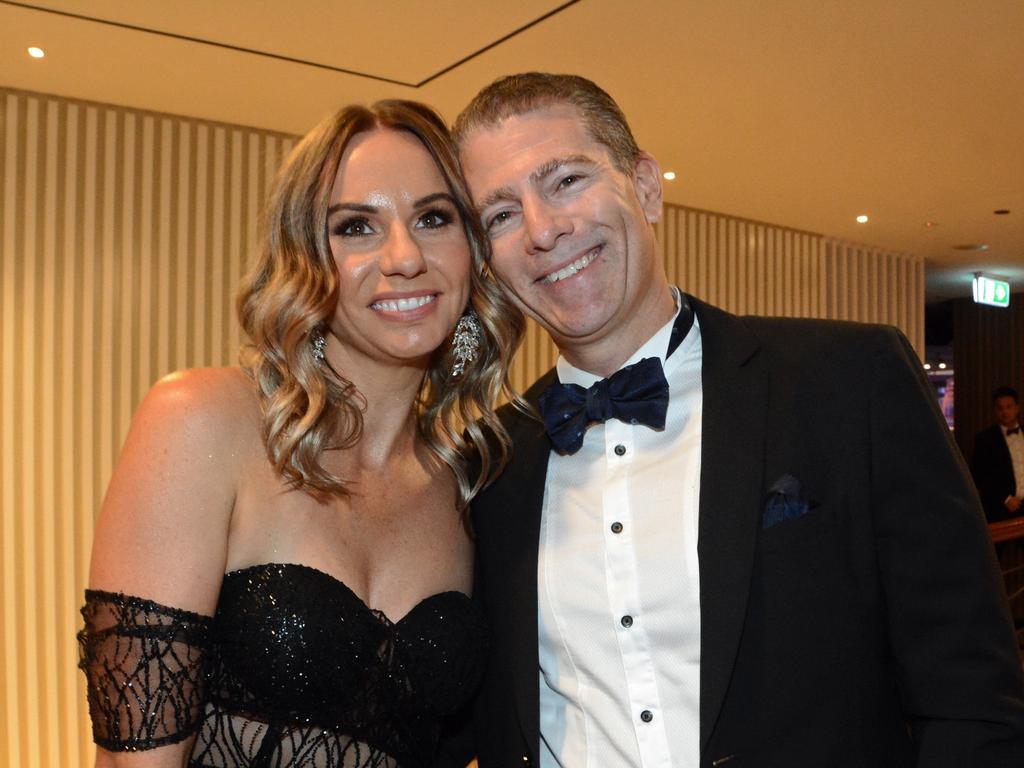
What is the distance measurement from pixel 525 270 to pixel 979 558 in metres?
1.09

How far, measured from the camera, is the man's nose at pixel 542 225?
2.19 meters

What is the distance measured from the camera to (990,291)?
502 inches

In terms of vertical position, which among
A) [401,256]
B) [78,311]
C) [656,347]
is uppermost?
[78,311]

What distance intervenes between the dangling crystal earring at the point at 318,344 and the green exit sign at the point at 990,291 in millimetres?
11846

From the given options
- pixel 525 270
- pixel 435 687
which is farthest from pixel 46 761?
pixel 525 270

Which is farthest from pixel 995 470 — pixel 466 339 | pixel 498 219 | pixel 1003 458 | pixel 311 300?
pixel 311 300

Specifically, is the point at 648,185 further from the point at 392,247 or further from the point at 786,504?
the point at 786,504

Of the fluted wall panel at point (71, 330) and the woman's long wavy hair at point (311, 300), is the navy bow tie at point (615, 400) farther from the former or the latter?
the fluted wall panel at point (71, 330)

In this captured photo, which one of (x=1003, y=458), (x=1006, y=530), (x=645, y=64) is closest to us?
(x=1006, y=530)

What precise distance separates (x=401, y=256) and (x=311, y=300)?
0.23m

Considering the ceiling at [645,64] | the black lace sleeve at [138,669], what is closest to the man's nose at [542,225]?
the black lace sleeve at [138,669]

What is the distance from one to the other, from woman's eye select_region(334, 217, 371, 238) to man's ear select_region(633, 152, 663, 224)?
2.05 feet

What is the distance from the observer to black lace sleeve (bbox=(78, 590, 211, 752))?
1935 mm

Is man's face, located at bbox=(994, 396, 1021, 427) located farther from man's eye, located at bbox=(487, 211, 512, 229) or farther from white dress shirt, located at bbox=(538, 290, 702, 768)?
man's eye, located at bbox=(487, 211, 512, 229)
